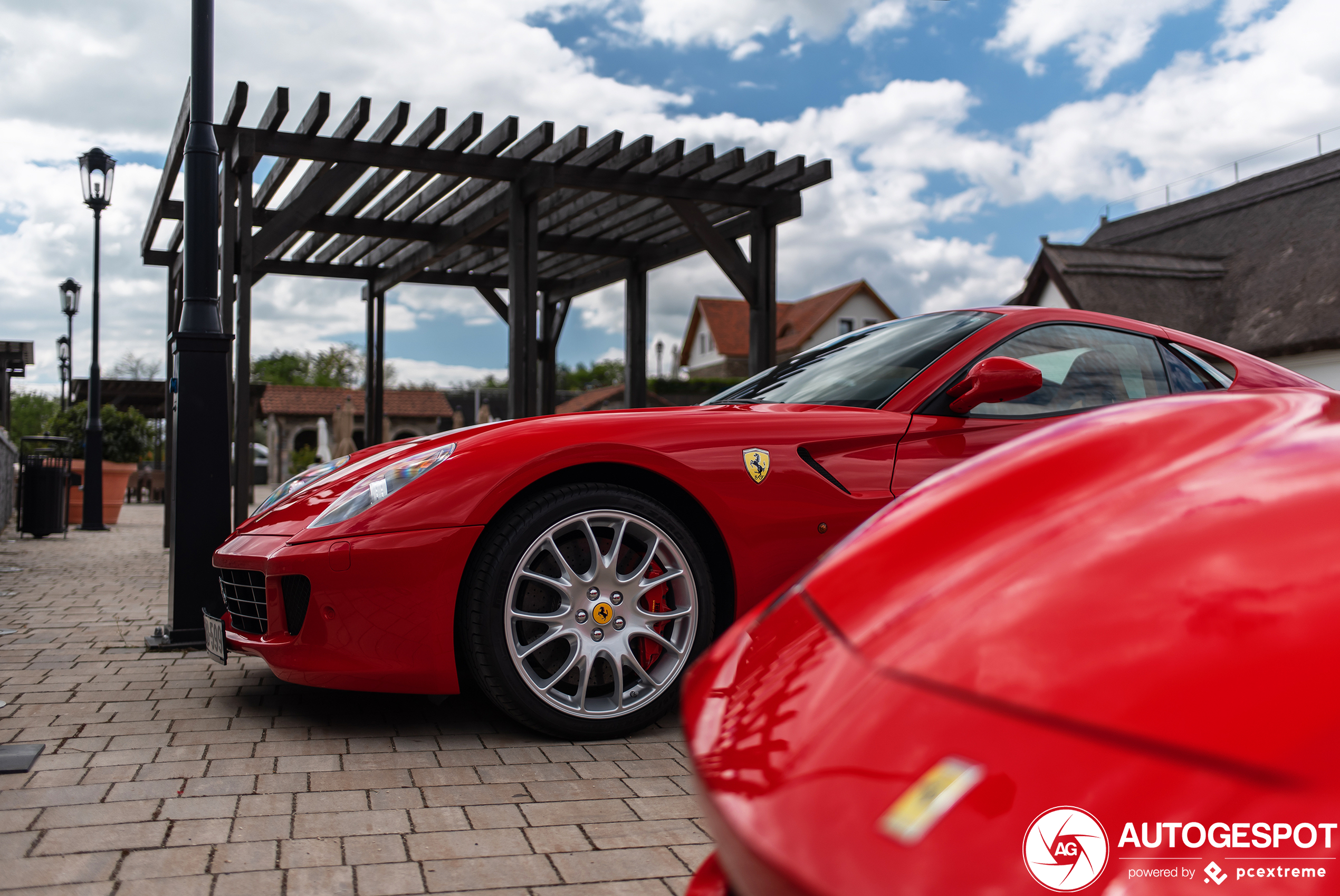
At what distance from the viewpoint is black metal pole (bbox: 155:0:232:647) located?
15.2 ft

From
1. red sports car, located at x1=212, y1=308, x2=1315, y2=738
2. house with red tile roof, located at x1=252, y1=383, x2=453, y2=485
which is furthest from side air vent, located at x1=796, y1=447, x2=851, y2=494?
house with red tile roof, located at x1=252, y1=383, x2=453, y2=485

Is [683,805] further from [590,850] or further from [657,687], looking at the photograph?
[657,687]

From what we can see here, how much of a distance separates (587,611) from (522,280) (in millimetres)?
6957

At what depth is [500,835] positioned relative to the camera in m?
2.25

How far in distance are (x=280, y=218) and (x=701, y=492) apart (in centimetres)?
738

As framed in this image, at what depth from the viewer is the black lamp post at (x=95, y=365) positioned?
13.2 m

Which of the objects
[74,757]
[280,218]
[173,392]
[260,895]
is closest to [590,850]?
[260,895]

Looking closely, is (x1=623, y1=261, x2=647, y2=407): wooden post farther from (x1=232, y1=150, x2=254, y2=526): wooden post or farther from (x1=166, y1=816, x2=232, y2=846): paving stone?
(x1=166, y1=816, x2=232, y2=846): paving stone

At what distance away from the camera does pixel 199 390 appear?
4.74 m

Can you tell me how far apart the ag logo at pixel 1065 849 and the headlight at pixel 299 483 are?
3166 millimetres

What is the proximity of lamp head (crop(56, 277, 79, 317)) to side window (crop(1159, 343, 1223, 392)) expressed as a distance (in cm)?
1980

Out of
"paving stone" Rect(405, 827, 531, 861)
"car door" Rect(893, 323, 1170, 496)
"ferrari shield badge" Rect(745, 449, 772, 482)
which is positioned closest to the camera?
"paving stone" Rect(405, 827, 531, 861)

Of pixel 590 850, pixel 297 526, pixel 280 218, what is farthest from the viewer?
pixel 280 218

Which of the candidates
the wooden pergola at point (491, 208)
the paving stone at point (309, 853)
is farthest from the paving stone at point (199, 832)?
the wooden pergola at point (491, 208)
